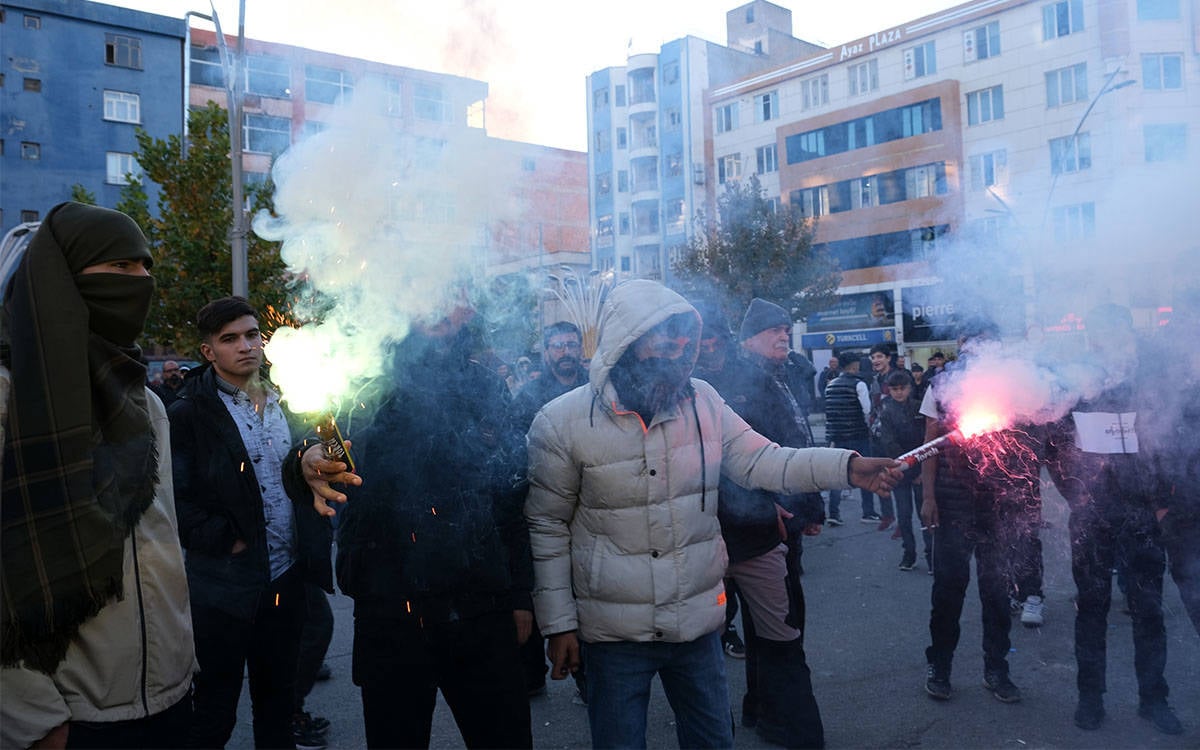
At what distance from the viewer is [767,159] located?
3541 cm

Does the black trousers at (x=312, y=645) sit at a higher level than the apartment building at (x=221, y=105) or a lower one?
lower

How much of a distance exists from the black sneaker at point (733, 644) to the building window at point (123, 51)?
41157 mm

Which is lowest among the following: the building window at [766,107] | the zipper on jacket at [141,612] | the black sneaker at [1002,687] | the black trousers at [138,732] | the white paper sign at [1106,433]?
the black sneaker at [1002,687]

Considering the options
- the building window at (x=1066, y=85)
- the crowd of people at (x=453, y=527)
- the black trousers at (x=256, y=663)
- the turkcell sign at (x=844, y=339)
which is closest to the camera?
the crowd of people at (x=453, y=527)

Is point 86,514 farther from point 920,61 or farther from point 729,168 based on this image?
point 729,168

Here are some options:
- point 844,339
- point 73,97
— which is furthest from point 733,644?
point 73,97

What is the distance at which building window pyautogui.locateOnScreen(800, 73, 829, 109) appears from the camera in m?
29.6

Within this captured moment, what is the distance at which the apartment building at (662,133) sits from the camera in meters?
43.5

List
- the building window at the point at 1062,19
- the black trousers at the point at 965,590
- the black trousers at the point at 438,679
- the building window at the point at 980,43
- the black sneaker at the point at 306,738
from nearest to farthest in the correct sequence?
the black trousers at the point at 438,679
the black sneaker at the point at 306,738
the black trousers at the point at 965,590
the building window at the point at 1062,19
the building window at the point at 980,43

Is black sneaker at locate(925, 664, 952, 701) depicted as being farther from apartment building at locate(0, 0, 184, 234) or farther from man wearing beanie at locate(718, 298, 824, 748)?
apartment building at locate(0, 0, 184, 234)

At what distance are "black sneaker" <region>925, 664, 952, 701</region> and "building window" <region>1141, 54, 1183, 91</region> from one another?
615cm

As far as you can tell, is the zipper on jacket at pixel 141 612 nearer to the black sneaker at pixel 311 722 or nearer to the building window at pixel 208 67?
the black sneaker at pixel 311 722

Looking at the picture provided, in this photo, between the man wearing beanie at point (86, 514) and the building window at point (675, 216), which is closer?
the man wearing beanie at point (86, 514)

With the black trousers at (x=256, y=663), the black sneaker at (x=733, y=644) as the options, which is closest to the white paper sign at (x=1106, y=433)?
the black sneaker at (x=733, y=644)
